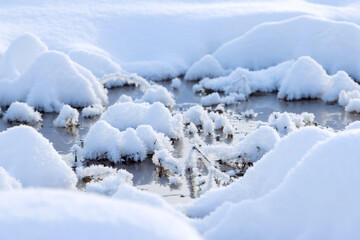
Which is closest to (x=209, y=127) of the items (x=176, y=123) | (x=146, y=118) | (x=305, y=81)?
(x=176, y=123)

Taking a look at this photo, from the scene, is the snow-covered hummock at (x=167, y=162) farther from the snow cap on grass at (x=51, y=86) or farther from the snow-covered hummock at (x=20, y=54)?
the snow-covered hummock at (x=20, y=54)

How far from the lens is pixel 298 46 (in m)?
16.5

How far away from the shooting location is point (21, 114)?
10.6 meters

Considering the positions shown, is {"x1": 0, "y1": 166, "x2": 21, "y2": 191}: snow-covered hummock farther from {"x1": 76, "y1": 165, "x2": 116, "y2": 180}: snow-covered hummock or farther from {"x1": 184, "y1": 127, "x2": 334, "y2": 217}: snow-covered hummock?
{"x1": 76, "y1": 165, "x2": 116, "y2": 180}: snow-covered hummock

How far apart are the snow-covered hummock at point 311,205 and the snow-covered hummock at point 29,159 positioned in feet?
9.36

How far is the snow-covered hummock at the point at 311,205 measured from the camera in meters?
3.34

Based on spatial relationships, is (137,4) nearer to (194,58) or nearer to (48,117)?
(194,58)

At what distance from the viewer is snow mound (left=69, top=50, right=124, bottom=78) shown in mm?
15484

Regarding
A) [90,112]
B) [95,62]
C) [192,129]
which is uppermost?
[192,129]

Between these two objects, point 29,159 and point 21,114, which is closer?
point 29,159

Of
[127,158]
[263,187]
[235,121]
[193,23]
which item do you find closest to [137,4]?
[193,23]

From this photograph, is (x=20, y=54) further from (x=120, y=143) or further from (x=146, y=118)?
(x=120, y=143)

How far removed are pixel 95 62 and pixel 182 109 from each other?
481 cm

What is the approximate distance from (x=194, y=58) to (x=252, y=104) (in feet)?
20.8
